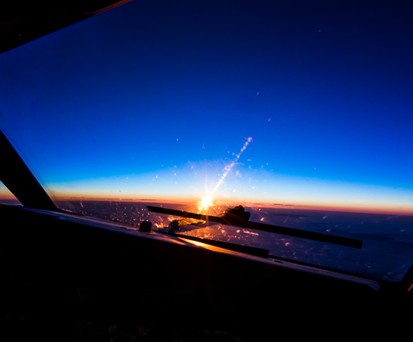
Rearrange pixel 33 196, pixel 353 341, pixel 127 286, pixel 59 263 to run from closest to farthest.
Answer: pixel 353 341 < pixel 127 286 < pixel 59 263 < pixel 33 196

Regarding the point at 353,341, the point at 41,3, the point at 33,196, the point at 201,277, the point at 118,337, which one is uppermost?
the point at 41,3

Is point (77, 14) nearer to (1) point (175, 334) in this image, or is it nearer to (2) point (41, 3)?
(2) point (41, 3)

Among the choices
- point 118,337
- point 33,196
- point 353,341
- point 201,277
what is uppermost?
point 33,196

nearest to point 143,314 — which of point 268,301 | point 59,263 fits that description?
point 268,301

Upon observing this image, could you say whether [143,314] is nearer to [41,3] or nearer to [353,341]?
[353,341]

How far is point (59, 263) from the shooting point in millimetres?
1525

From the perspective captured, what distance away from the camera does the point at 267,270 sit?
106cm

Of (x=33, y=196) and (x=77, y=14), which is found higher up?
(x=77, y=14)

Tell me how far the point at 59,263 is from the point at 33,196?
11.4ft

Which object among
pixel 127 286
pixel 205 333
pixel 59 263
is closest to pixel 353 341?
pixel 205 333

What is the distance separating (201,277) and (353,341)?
68 cm

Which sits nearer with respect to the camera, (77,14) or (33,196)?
(77,14)

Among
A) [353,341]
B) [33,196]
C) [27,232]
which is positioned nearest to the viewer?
[353,341]

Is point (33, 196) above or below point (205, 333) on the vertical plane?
above
